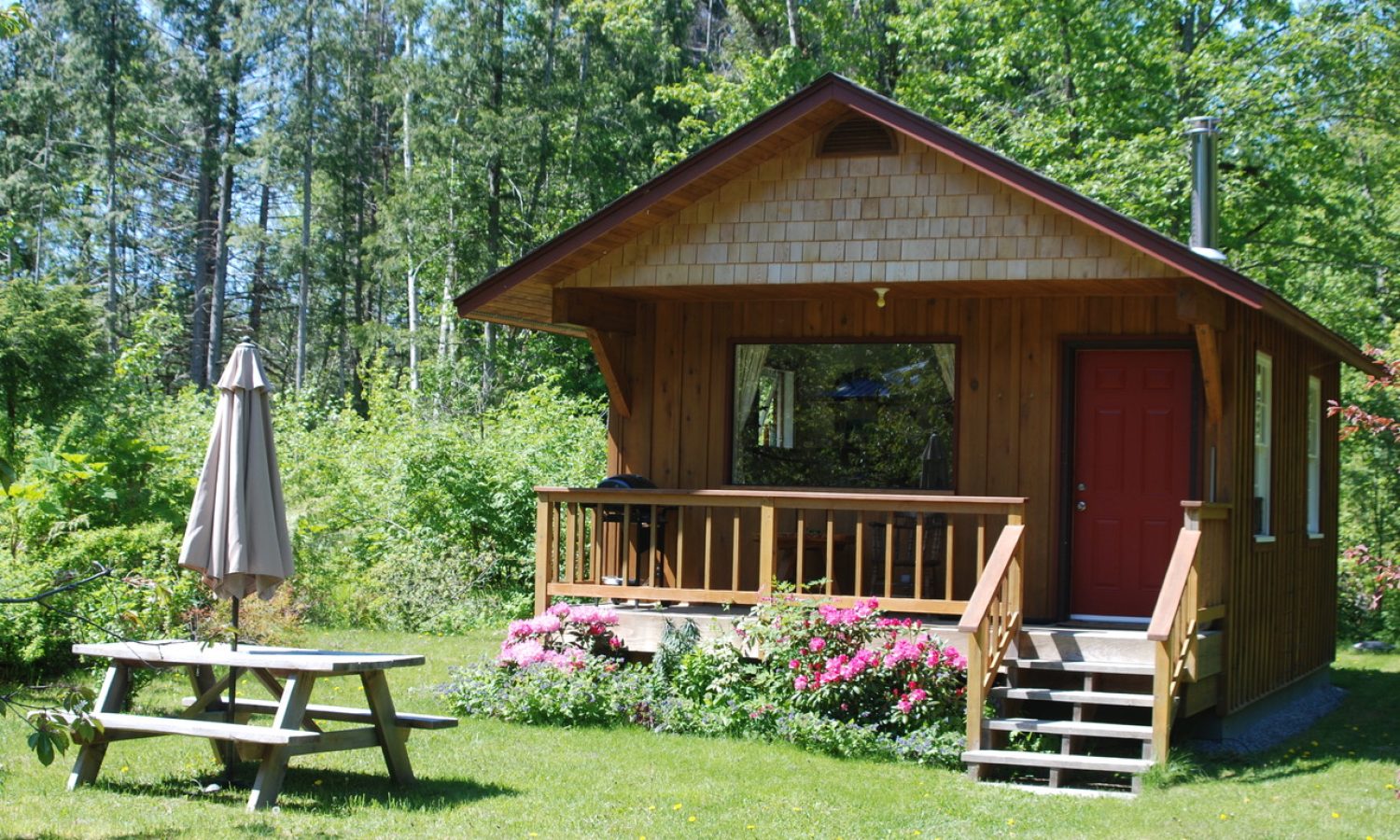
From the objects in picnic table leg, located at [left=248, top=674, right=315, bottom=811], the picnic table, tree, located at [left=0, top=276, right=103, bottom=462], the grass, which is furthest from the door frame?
tree, located at [left=0, top=276, right=103, bottom=462]

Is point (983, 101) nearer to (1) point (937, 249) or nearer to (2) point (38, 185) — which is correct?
(1) point (937, 249)

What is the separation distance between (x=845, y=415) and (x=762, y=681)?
113 inches

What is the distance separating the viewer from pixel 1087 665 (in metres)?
9.73

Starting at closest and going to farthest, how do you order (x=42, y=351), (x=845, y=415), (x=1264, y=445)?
(x=1264, y=445) < (x=845, y=415) < (x=42, y=351)

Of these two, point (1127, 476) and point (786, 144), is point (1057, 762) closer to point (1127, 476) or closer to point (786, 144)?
point (1127, 476)

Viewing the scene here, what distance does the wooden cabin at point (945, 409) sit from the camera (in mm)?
9930

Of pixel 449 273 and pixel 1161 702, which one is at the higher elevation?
pixel 449 273

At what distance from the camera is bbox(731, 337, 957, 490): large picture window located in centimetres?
1170

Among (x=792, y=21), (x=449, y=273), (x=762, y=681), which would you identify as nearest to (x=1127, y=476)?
(x=762, y=681)

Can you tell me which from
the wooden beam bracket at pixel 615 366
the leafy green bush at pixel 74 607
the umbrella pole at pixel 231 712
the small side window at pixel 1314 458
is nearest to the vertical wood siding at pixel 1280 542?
the small side window at pixel 1314 458

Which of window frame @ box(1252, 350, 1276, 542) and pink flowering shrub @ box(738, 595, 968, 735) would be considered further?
window frame @ box(1252, 350, 1276, 542)

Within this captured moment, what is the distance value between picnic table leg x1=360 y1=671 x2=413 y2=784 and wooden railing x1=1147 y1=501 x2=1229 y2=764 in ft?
14.5

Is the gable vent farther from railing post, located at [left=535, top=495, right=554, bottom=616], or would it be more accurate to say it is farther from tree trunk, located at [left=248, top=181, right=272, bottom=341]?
tree trunk, located at [left=248, top=181, right=272, bottom=341]

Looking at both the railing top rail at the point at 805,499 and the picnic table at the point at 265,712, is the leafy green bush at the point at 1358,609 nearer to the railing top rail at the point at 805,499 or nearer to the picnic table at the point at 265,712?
the railing top rail at the point at 805,499
